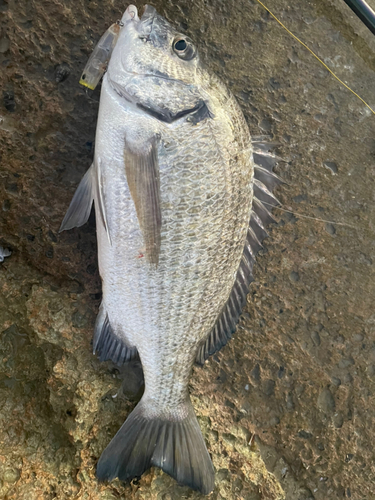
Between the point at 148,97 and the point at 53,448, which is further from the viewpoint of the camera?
the point at 53,448

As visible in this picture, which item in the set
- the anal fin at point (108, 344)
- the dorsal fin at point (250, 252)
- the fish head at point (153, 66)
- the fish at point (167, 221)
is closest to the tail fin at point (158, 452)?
the fish at point (167, 221)

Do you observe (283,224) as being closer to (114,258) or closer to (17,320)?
(114,258)

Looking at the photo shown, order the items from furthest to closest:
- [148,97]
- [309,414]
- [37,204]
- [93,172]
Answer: [309,414] → [37,204] → [93,172] → [148,97]

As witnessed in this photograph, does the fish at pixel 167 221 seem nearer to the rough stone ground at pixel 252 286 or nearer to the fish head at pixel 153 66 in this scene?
the fish head at pixel 153 66

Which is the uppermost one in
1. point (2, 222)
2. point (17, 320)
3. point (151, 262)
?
point (151, 262)

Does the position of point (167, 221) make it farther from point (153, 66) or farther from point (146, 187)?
point (153, 66)

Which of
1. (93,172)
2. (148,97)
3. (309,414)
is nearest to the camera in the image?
(148,97)

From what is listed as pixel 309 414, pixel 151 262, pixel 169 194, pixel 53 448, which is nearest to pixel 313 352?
pixel 309 414

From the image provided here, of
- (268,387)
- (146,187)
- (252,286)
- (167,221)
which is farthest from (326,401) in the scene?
(146,187)
